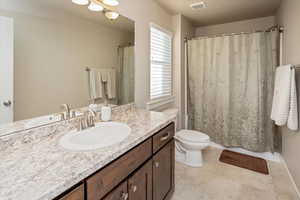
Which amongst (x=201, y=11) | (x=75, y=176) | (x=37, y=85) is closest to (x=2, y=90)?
(x=37, y=85)

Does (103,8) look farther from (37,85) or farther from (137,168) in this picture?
(137,168)

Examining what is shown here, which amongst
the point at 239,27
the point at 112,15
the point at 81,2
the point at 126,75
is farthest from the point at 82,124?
the point at 239,27

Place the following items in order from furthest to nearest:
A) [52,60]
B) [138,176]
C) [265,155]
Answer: [265,155] → [52,60] → [138,176]

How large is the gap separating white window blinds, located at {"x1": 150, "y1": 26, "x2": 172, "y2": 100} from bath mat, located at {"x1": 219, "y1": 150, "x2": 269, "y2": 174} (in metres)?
1.29

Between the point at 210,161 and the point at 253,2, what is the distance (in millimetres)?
2291

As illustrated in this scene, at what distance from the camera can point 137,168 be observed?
1101 mm

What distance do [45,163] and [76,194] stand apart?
0.68ft

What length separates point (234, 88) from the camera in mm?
2711

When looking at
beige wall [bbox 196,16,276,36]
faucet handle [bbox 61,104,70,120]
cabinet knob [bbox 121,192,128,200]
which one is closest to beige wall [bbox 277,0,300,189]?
beige wall [bbox 196,16,276,36]

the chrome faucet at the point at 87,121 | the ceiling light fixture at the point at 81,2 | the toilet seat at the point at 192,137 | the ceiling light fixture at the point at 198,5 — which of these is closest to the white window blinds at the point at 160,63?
the ceiling light fixture at the point at 198,5

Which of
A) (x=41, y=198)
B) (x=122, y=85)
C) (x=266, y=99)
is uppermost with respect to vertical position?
(x=122, y=85)

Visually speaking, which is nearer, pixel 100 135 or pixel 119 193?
pixel 119 193

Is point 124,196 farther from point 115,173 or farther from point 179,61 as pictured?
point 179,61

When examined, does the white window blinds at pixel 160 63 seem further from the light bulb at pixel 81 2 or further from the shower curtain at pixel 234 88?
the light bulb at pixel 81 2
